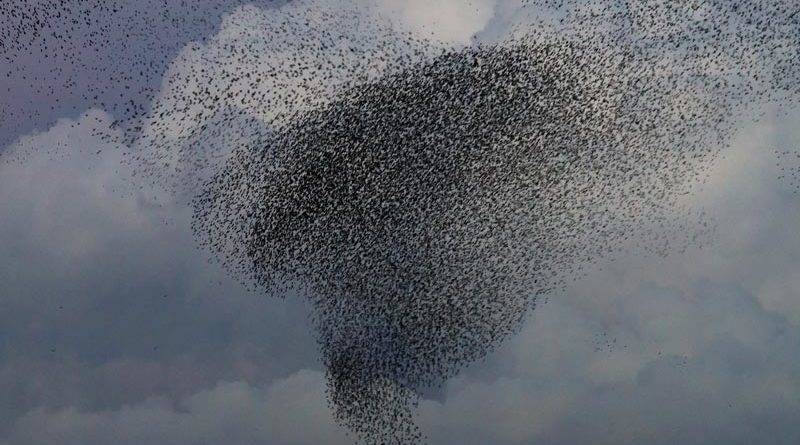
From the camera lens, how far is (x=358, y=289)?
121ft

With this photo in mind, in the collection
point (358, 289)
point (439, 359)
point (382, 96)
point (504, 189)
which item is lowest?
point (439, 359)

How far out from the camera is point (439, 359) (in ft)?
117

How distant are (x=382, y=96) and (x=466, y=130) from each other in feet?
12.0

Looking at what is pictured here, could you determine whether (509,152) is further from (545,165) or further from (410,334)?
(410,334)

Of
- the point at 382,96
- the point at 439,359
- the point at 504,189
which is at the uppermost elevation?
the point at 382,96

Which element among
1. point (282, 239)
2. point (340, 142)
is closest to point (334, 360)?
point (282, 239)

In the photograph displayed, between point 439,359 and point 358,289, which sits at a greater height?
point 358,289

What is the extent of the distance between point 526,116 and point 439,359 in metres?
10.3

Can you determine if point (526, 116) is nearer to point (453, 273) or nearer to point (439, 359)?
point (453, 273)

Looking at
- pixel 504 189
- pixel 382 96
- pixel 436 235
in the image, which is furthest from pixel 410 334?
pixel 382 96

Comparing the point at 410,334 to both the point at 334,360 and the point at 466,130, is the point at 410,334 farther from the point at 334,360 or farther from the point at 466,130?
the point at 466,130

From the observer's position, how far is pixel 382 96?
36969 mm

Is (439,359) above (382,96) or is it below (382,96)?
below

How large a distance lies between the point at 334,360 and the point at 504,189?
31.4 feet
